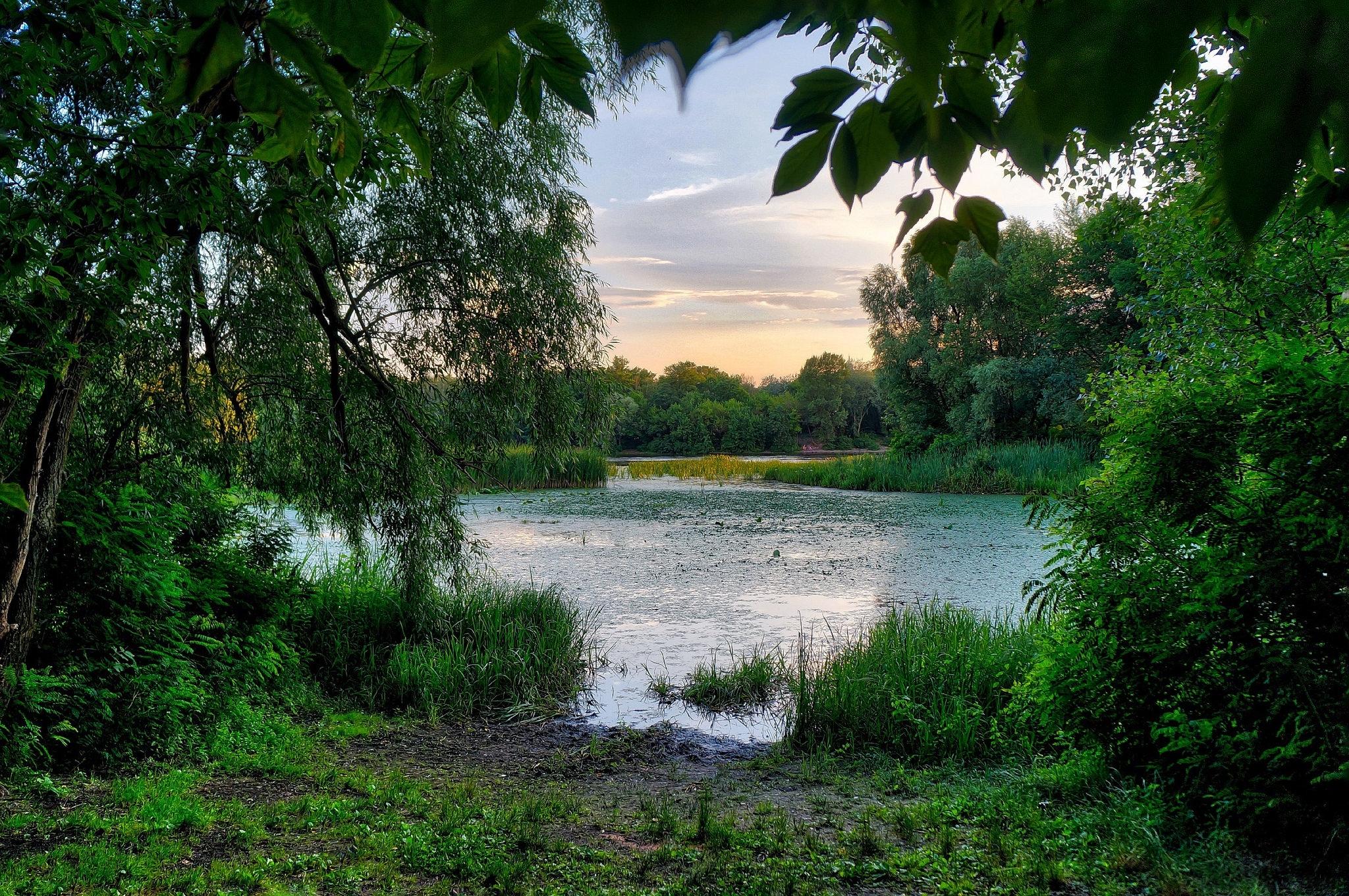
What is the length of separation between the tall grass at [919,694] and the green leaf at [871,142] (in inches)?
195

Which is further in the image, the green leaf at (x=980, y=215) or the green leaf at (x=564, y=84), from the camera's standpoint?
the green leaf at (x=564, y=84)

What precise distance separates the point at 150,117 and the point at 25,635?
2851mm

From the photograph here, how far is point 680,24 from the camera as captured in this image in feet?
1.19

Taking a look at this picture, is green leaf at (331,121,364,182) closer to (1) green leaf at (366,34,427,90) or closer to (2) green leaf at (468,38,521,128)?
(1) green leaf at (366,34,427,90)

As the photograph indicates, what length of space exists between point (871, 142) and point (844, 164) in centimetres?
3

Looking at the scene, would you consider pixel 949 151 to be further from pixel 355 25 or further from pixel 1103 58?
pixel 355 25

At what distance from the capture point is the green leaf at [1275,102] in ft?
0.92

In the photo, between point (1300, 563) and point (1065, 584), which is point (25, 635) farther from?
point (1300, 563)

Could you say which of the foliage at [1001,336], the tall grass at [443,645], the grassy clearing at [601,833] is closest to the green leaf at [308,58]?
the grassy clearing at [601,833]

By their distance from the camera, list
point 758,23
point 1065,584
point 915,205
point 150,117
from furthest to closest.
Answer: point 1065,584 → point 150,117 → point 915,205 → point 758,23

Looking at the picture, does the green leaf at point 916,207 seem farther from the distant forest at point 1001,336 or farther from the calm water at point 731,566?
the distant forest at point 1001,336

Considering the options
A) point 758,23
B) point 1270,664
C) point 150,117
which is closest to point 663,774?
point 1270,664

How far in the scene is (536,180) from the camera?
22.5ft

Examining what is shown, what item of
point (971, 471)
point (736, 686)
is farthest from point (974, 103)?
point (971, 471)
